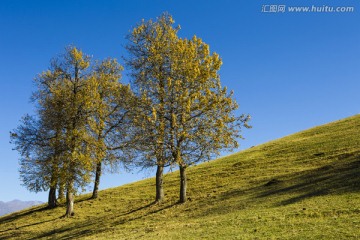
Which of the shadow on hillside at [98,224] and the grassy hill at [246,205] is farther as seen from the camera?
Result: the shadow on hillside at [98,224]

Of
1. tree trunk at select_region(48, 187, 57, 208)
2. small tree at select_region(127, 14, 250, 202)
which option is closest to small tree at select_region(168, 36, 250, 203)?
small tree at select_region(127, 14, 250, 202)

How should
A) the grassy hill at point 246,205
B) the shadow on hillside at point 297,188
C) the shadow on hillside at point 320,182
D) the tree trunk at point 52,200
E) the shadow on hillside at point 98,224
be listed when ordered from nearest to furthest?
the grassy hill at point 246,205 → the shadow on hillside at point 320,182 → the shadow on hillside at point 297,188 → the shadow on hillside at point 98,224 → the tree trunk at point 52,200

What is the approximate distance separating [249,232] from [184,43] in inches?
773

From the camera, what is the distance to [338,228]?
18250 mm

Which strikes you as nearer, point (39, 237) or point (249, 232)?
point (249, 232)

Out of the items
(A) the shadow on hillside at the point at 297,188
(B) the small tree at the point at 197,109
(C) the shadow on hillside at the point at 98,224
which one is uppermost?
(B) the small tree at the point at 197,109

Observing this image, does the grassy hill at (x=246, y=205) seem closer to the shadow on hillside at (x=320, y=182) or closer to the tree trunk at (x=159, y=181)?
the shadow on hillside at (x=320, y=182)

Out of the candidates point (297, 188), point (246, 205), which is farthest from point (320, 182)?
point (246, 205)

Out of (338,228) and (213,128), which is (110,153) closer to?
(213,128)

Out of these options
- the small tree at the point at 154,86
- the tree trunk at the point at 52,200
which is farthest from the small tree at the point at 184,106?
the tree trunk at the point at 52,200

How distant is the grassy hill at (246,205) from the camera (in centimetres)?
2084

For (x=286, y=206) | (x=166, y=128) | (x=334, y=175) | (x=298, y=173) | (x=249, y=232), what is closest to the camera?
(x=249, y=232)

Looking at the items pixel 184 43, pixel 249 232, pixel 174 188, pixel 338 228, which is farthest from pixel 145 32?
pixel 338 228

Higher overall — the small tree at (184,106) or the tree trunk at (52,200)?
the small tree at (184,106)
